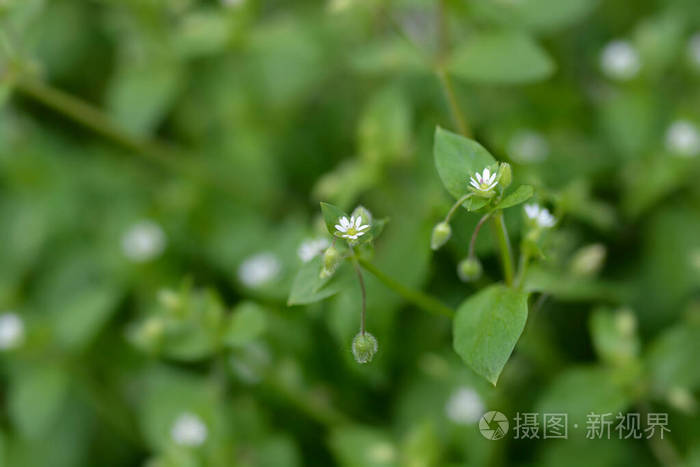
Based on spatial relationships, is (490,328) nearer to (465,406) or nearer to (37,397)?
(465,406)

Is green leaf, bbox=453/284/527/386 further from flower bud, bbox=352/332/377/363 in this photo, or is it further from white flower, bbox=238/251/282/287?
white flower, bbox=238/251/282/287

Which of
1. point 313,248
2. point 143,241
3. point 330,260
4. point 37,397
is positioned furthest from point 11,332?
point 330,260

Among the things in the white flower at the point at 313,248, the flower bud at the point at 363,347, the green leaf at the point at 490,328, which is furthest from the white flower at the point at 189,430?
the green leaf at the point at 490,328

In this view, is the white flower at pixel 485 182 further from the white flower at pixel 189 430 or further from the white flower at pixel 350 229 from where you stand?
the white flower at pixel 189 430

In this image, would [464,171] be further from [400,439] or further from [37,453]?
[37,453]

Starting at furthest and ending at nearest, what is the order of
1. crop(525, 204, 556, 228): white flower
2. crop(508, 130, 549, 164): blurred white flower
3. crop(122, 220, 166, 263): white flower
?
crop(122, 220, 166, 263): white flower, crop(508, 130, 549, 164): blurred white flower, crop(525, 204, 556, 228): white flower

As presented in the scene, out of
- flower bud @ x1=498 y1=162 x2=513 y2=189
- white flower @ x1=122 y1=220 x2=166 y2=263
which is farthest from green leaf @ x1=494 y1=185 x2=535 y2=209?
white flower @ x1=122 y1=220 x2=166 y2=263

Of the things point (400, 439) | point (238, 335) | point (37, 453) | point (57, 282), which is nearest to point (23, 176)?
point (57, 282)
